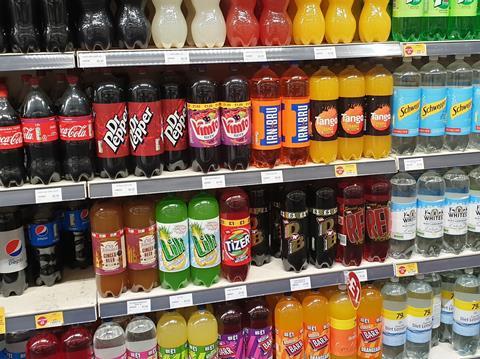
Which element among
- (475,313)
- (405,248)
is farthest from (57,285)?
(475,313)

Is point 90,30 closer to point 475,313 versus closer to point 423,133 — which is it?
point 423,133

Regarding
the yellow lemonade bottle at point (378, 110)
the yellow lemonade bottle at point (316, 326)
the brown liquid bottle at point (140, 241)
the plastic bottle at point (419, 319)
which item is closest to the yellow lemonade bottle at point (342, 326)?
the yellow lemonade bottle at point (316, 326)

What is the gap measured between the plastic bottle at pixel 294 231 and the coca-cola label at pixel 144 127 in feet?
2.33

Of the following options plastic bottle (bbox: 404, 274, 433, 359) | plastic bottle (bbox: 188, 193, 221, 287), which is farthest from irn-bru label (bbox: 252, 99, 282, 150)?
plastic bottle (bbox: 404, 274, 433, 359)

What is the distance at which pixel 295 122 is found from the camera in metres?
2.47

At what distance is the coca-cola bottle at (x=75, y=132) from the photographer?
2.24 metres

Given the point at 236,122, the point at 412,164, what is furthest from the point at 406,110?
the point at 236,122

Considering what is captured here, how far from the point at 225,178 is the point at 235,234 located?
0.94 feet

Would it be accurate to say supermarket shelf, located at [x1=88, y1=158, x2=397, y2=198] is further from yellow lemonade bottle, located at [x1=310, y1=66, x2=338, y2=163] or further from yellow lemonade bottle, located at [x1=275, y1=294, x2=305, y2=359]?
yellow lemonade bottle, located at [x1=275, y1=294, x2=305, y2=359]

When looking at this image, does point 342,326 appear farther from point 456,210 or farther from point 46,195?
point 46,195

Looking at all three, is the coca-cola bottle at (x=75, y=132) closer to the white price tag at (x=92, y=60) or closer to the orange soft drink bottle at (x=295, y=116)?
the white price tag at (x=92, y=60)

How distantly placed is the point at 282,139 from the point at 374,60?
3.00 ft

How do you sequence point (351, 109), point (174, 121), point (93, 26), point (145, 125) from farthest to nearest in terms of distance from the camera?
point (351, 109) → point (174, 121) → point (145, 125) → point (93, 26)

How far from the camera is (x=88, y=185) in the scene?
225cm
